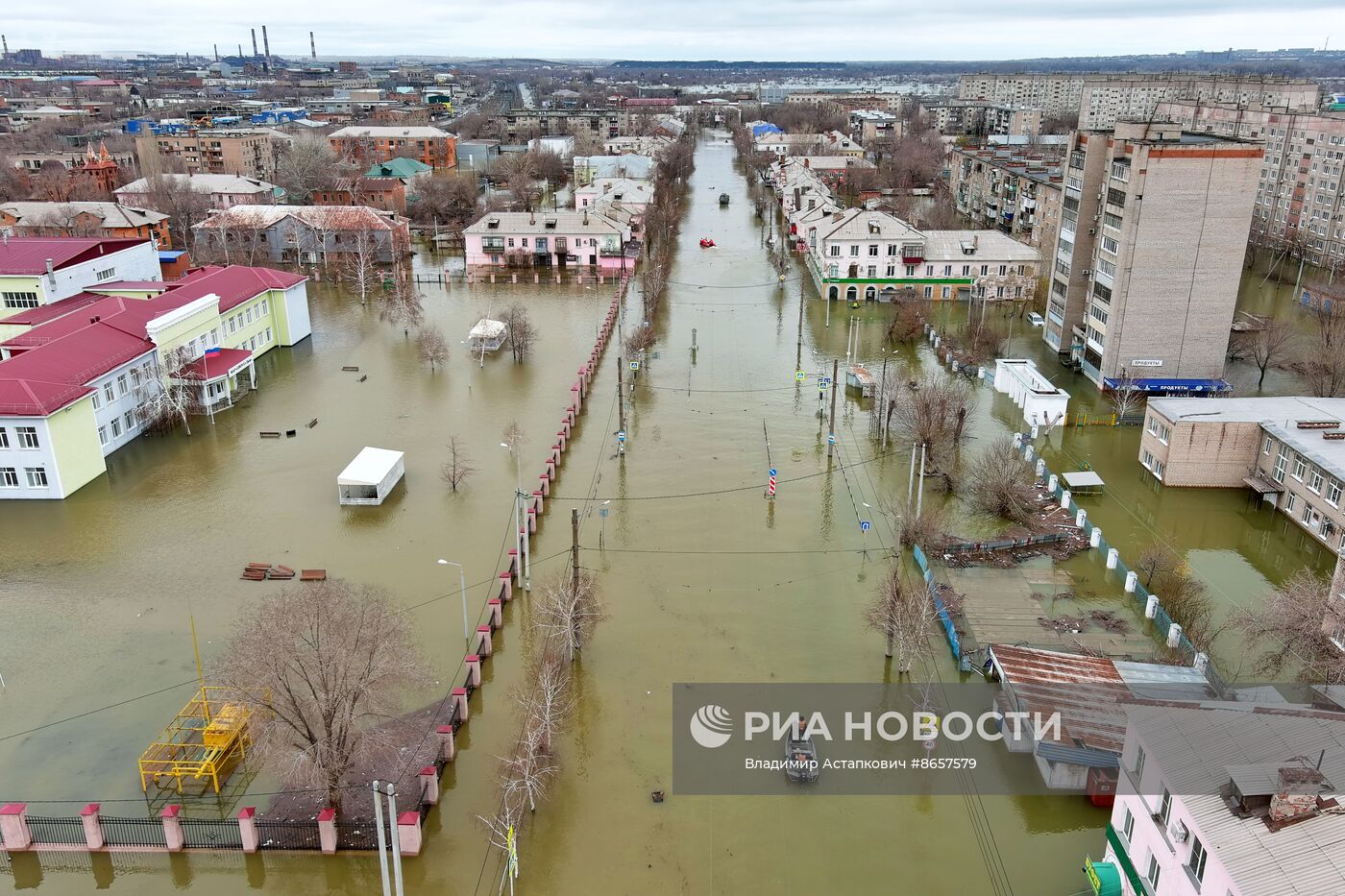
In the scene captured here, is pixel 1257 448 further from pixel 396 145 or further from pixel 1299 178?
pixel 396 145

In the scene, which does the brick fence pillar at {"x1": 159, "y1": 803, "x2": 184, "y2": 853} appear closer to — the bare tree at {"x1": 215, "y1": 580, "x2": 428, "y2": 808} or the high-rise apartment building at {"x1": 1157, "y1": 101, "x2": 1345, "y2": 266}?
the bare tree at {"x1": 215, "y1": 580, "x2": 428, "y2": 808}

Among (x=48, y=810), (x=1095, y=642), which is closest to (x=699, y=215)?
(x=1095, y=642)

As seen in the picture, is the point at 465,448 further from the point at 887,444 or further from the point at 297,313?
the point at 297,313

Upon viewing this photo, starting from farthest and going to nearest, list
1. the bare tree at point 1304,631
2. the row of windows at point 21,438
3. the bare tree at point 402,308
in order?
the bare tree at point 402,308, the row of windows at point 21,438, the bare tree at point 1304,631

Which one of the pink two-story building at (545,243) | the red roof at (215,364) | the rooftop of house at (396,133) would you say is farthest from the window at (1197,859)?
the rooftop of house at (396,133)

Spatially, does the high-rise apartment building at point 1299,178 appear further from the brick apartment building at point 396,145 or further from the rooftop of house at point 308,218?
the brick apartment building at point 396,145

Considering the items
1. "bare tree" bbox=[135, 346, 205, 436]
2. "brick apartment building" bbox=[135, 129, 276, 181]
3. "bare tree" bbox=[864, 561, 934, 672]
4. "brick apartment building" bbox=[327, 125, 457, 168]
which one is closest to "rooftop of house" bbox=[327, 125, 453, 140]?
"brick apartment building" bbox=[327, 125, 457, 168]
